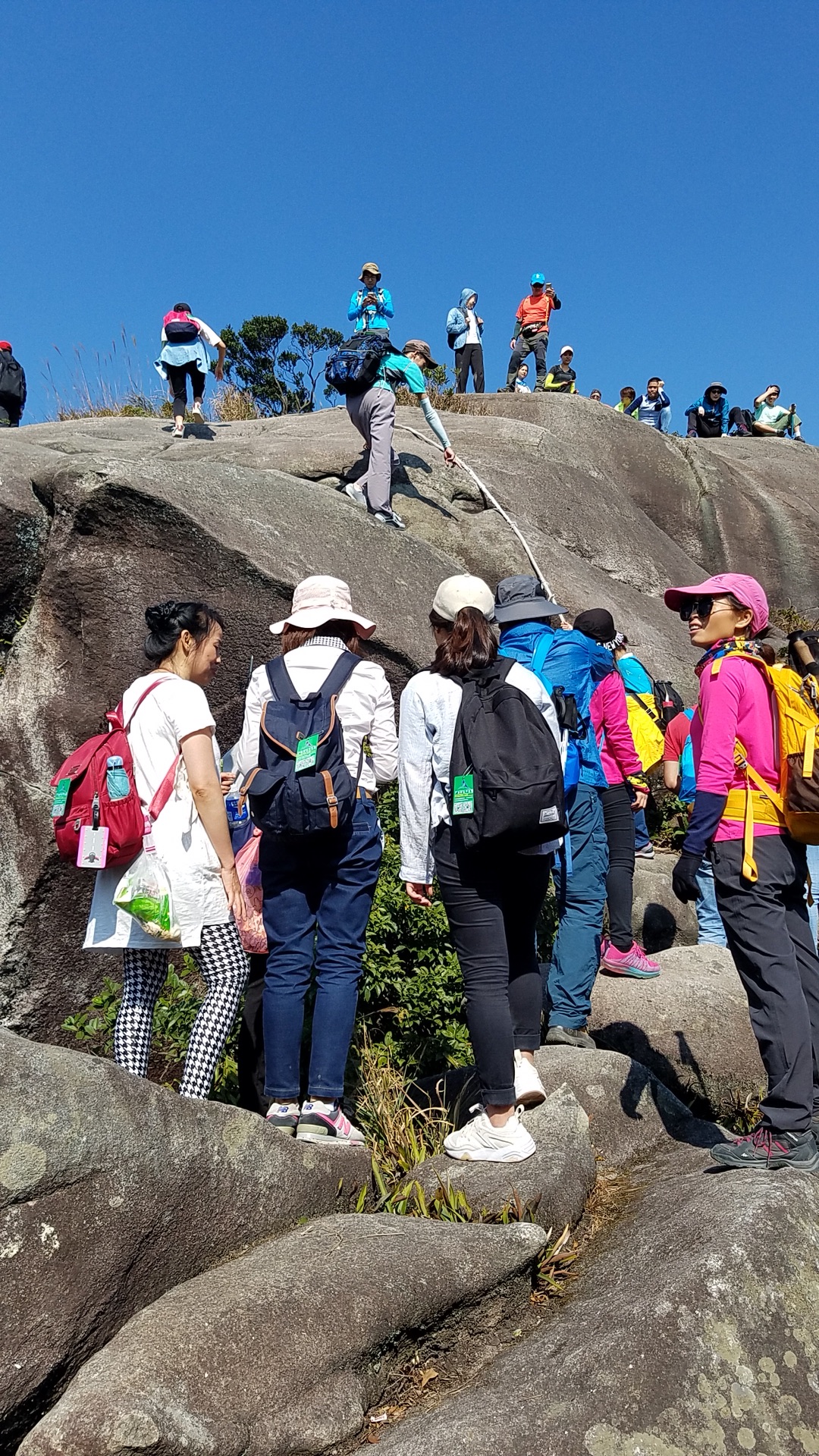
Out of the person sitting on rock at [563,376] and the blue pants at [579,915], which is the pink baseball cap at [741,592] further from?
the person sitting on rock at [563,376]

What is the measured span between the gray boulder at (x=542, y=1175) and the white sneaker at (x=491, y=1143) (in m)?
0.03

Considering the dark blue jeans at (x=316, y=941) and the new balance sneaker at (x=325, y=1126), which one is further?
the dark blue jeans at (x=316, y=941)

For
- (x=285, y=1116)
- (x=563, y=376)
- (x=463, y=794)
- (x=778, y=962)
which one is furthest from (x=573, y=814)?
(x=563, y=376)

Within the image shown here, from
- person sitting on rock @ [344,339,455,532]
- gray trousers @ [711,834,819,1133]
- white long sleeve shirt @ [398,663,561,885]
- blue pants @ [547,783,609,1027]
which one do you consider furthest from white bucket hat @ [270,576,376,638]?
person sitting on rock @ [344,339,455,532]

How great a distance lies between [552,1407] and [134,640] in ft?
14.6

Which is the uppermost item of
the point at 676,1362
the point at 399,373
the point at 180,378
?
the point at 180,378

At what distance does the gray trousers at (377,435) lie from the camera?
9109mm

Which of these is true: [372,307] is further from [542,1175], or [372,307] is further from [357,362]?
[542,1175]

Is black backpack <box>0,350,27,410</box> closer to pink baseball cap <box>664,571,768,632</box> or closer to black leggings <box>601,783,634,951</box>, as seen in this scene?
black leggings <box>601,783,634,951</box>

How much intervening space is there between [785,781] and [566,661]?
1.97 meters

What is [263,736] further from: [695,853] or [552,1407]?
[552,1407]

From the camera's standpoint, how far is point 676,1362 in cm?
290

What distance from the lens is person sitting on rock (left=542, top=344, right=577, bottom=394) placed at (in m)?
18.0

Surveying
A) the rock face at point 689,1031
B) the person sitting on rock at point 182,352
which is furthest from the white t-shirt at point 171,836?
the person sitting on rock at point 182,352
